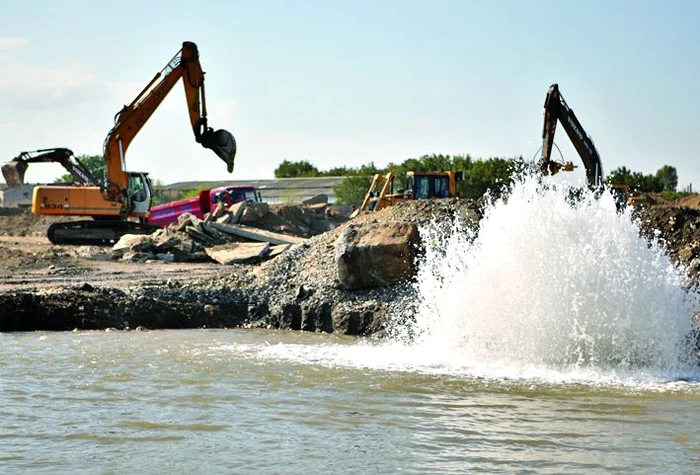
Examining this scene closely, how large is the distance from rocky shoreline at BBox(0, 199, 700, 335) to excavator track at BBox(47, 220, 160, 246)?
1519 cm

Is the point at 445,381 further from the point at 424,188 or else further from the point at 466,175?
the point at 466,175

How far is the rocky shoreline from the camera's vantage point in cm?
1812

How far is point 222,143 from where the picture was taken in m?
32.1

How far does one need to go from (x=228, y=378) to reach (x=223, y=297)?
736 cm

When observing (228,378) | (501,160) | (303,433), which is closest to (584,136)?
(228,378)

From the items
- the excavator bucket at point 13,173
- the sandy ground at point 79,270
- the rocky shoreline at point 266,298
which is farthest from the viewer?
the excavator bucket at point 13,173

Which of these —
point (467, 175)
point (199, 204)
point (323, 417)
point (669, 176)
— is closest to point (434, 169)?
point (467, 175)

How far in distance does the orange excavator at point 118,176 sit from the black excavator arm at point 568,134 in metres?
9.26

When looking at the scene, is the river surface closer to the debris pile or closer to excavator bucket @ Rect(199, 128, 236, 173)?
the debris pile

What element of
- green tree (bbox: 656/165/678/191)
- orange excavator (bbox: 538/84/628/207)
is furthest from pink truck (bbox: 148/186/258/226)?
A: green tree (bbox: 656/165/678/191)

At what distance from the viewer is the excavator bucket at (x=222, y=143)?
1254 inches

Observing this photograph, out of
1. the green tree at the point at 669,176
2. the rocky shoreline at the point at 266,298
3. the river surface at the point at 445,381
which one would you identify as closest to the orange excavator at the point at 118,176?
the rocky shoreline at the point at 266,298

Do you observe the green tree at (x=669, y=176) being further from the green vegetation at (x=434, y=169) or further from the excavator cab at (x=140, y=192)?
the excavator cab at (x=140, y=192)

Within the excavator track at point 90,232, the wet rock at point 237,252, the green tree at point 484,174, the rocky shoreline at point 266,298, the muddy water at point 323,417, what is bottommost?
the muddy water at point 323,417
